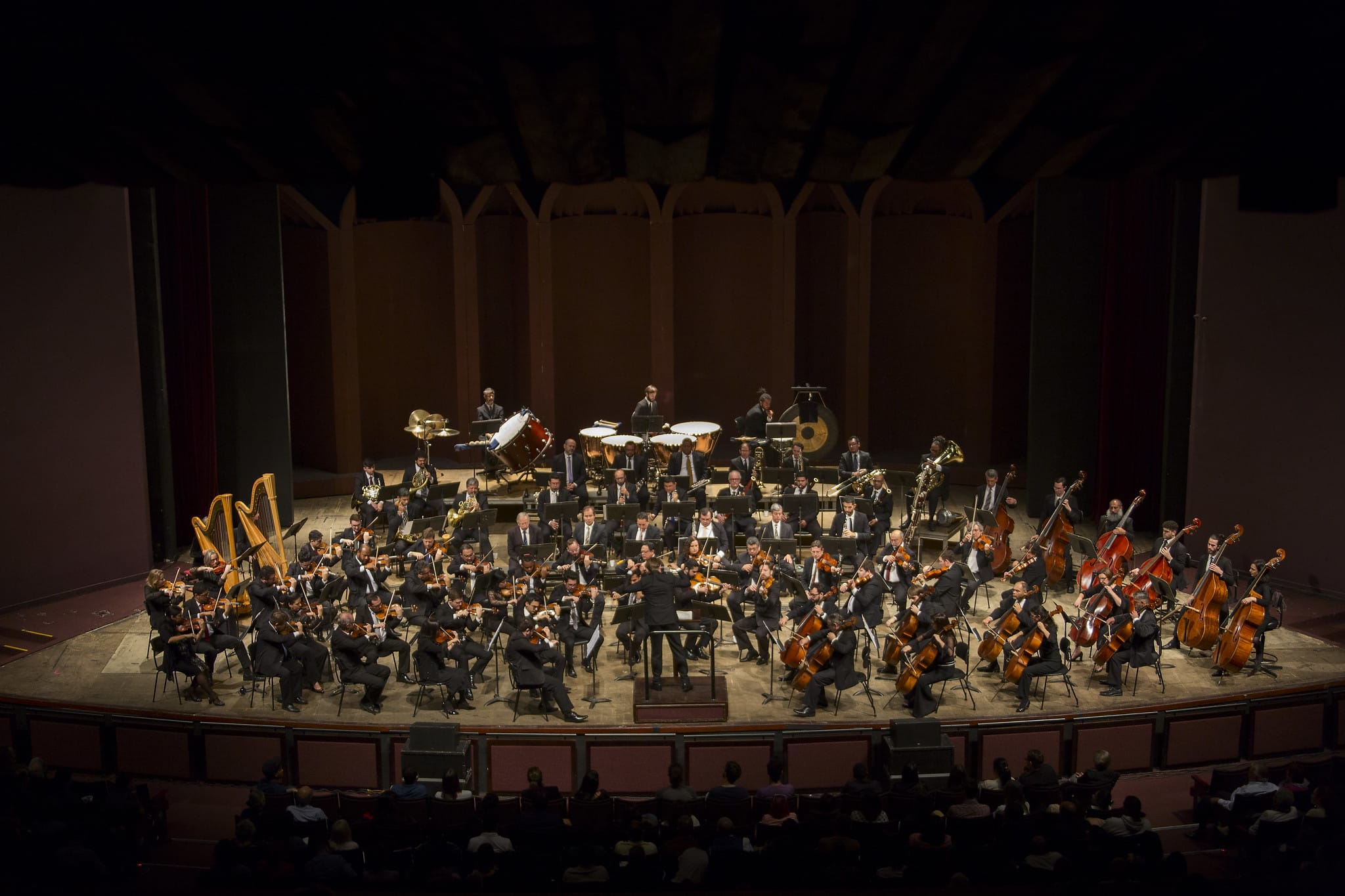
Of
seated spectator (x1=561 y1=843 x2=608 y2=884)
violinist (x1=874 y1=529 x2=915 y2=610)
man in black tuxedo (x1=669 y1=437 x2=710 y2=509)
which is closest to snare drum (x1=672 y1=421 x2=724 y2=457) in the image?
man in black tuxedo (x1=669 y1=437 x2=710 y2=509)

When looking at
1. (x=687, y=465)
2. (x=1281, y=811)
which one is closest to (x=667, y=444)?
(x=687, y=465)

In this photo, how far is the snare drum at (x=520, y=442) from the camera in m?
15.1

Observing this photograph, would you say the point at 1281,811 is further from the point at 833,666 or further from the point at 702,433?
the point at 702,433

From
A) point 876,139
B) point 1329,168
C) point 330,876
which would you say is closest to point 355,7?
point 876,139

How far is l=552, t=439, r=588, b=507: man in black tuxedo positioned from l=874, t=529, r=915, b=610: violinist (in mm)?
4400

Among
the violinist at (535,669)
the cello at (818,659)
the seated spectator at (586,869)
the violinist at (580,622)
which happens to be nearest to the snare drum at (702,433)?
the violinist at (580,622)

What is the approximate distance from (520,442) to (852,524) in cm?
464

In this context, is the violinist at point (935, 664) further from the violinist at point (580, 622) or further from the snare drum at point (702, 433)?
the snare drum at point (702, 433)

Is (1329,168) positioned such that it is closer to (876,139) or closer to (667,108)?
(876,139)

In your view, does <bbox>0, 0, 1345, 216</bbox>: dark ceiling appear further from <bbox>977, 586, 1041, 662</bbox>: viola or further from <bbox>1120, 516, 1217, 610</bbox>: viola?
<bbox>1120, 516, 1217, 610</bbox>: viola

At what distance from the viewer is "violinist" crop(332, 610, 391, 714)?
978 centimetres

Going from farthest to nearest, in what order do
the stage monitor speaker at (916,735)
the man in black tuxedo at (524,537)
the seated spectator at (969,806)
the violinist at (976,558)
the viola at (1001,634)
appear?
the violinist at (976,558), the man in black tuxedo at (524,537), the viola at (1001,634), the stage monitor speaker at (916,735), the seated spectator at (969,806)

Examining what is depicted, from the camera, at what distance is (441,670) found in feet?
32.9

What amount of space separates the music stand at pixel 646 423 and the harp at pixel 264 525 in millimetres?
4613
